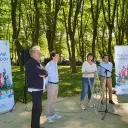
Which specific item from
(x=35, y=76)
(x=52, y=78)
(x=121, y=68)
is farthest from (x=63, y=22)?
(x=35, y=76)

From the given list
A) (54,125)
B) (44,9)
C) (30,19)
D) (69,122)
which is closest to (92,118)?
(69,122)

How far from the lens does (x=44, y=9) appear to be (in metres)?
19.2

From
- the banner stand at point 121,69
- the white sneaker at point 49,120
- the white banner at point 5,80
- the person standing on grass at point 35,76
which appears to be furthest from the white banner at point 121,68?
the person standing on grass at point 35,76

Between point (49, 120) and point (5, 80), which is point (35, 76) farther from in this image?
point (5, 80)

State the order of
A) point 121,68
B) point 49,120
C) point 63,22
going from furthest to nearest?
point 63,22
point 121,68
point 49,120

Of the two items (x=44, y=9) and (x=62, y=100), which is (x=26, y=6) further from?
(x=62, y=100)

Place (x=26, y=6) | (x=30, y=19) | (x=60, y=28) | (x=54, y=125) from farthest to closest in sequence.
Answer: (x=60, y=28), (x=30, y=19), (x=26, y=6), (x=54, y=125)

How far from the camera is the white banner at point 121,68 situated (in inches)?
375

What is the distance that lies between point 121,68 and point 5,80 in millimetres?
4067

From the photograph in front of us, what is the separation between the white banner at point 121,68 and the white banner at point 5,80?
147 inches

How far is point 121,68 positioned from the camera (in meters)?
9.70

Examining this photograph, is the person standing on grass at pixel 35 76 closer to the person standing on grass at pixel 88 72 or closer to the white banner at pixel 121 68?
the person standing on grass at pixel 88 72

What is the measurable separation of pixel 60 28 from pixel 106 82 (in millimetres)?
23311

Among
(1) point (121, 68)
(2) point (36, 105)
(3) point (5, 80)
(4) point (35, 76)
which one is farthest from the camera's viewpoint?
(1) point (121, 68)
